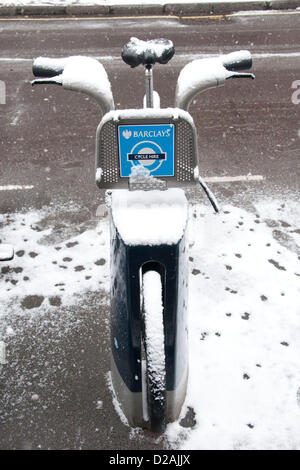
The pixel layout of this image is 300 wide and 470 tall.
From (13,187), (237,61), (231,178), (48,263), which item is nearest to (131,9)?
(231,178)

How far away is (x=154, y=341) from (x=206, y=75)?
123 cm

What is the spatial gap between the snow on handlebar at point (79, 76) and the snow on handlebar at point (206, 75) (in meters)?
0.33

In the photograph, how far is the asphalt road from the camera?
291 cm

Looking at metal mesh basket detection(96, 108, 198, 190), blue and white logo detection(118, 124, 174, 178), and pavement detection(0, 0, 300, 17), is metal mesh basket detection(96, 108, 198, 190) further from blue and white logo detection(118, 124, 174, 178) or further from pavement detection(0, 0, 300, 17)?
pavement detection(0, 0, 300, 17)

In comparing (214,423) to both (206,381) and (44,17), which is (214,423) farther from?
(44,17)

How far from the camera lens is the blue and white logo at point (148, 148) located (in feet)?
7.09

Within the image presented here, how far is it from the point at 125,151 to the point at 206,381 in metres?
1.58

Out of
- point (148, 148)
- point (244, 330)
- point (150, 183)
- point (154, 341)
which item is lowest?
point (244, 330)

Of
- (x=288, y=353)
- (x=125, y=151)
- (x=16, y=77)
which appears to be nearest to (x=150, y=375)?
(x=125, y=151)

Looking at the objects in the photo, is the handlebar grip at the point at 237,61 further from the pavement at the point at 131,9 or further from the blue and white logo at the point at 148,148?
the pavement at the point at 131,9

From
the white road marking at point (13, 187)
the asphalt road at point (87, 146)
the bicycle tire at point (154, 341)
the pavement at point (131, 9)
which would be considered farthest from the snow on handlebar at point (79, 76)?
the pavement at point (131, 9)

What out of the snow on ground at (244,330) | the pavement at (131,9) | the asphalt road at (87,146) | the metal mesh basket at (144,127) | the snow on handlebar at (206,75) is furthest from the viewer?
the pavement at (131,9)

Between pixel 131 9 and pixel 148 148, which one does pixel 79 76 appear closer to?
pixel 148 148

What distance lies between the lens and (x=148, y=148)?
7.26 feet
